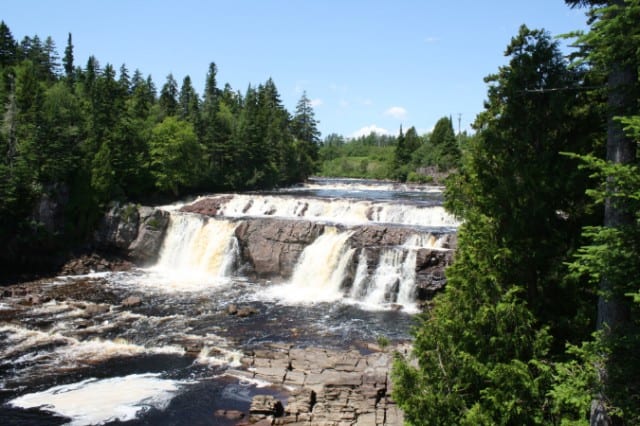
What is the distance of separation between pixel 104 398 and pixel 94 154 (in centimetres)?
2738

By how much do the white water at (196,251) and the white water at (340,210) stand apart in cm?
522

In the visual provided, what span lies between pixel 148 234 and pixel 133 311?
11.9 meters

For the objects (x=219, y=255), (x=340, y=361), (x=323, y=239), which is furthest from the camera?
(x=219, y=255)

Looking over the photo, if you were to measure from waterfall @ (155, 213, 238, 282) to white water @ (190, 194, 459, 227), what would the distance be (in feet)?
16.7

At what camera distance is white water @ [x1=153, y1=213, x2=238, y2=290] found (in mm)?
31156

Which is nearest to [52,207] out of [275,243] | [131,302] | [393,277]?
[131,302]

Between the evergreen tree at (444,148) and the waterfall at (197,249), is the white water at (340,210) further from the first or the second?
the evergreen tree at (444,148)

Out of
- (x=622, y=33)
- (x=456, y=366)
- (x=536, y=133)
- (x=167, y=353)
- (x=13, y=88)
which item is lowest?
(x=167, y=353)

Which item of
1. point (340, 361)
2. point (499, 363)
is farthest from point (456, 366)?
point (340, 361)

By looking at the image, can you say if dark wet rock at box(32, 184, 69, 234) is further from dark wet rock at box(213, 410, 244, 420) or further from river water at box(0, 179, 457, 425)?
Result: dark wet rock at box(213, 410, 244, 420)

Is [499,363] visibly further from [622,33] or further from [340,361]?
[340,361]

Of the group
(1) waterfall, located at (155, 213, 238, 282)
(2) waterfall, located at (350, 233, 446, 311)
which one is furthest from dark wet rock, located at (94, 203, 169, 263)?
(2) waterfall, located at (350, 233, 446, 311)

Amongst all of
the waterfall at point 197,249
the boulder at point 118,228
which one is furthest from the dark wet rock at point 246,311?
the boulder at point 118,228

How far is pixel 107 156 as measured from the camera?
37.6m
